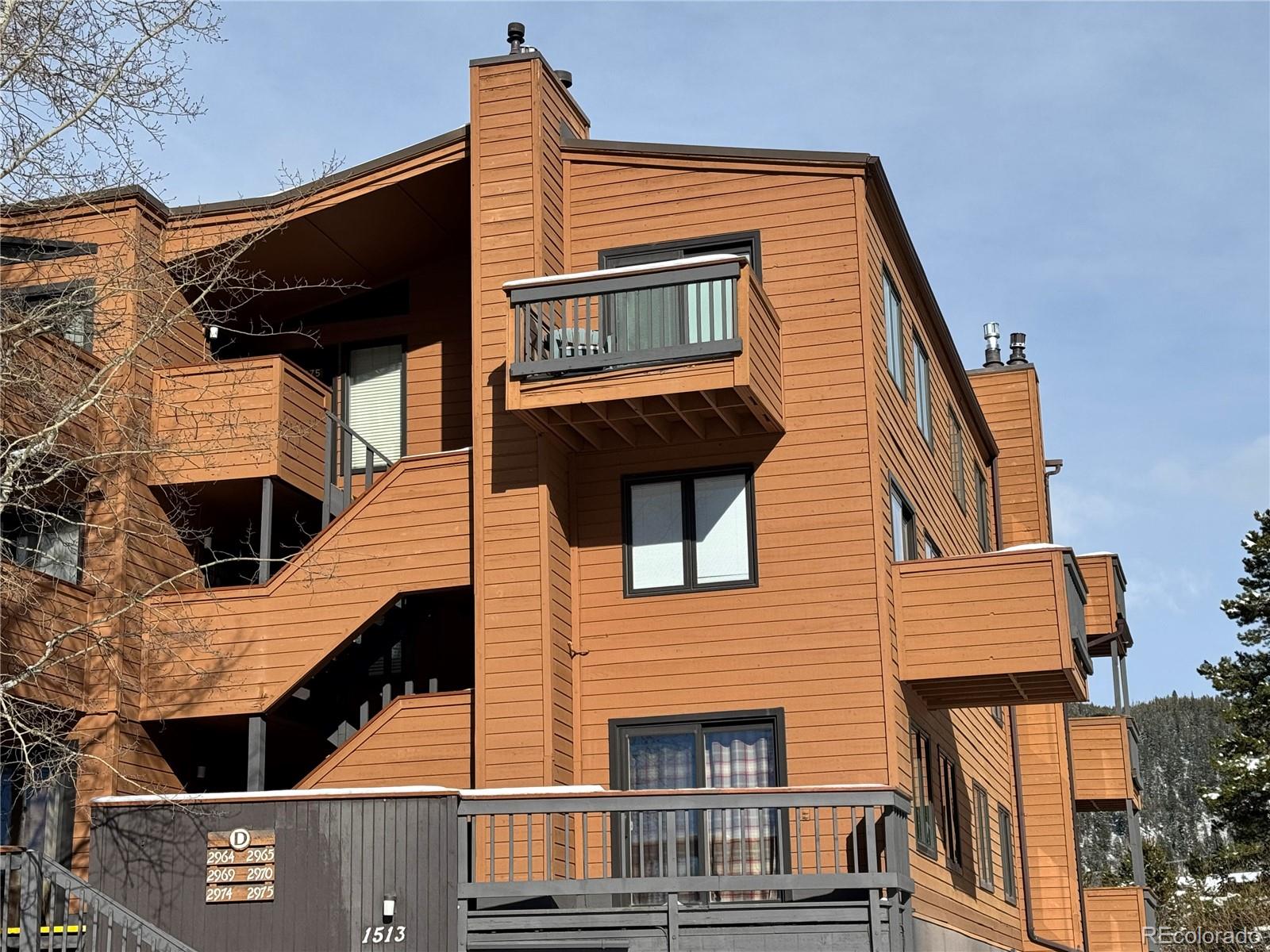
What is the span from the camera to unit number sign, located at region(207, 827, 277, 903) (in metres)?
16.5

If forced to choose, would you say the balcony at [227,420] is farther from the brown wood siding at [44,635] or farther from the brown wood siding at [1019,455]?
the brown wood siding at [1019,455]

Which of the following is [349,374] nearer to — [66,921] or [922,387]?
[922,387]

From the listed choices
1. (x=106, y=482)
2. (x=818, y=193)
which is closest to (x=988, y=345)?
(x=818, y=193)

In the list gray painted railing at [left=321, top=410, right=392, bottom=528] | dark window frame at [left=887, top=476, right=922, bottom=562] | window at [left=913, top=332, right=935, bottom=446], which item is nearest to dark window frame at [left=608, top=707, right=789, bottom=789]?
dark window frame at [left=887, top=476, right=922, bottom=562]

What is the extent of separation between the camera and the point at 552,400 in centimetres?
1831

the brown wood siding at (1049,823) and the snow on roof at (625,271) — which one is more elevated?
the snow on roof at (625,271)

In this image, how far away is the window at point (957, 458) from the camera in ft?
88.4

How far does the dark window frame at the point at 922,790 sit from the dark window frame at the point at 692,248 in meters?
5.89

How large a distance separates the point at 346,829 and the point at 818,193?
30.3ft

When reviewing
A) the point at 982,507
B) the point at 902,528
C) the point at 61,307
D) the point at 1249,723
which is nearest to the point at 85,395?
the point at 61,307

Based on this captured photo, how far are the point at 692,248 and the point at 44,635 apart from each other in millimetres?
8975

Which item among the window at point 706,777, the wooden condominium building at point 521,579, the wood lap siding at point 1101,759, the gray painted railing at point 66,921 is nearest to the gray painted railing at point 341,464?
the wooden condominium building at point 521,579

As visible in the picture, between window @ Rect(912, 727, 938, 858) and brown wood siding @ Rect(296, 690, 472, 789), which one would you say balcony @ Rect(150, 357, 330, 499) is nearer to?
brown wood siding @ Rect(296, 690, 472, 789)

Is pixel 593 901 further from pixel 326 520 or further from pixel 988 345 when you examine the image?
pixel 988 345
